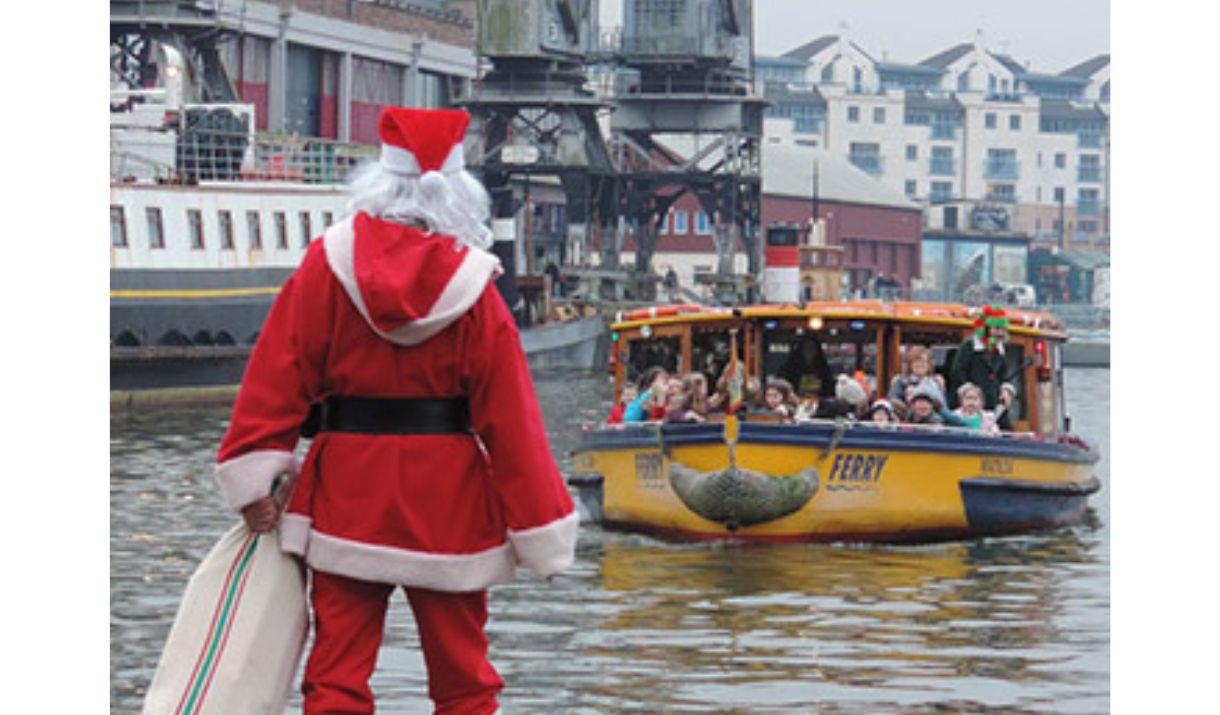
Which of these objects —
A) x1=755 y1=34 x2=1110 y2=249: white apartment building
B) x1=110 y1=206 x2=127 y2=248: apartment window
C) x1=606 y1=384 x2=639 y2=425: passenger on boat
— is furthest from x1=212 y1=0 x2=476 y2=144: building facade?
x1=755 y1=34 x2=1110 y2=249: white apartment building

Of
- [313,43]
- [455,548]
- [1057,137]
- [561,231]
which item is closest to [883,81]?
[1057,137]

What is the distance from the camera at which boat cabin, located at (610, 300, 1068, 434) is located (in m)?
21.8

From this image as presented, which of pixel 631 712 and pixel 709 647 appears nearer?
pixel 631 712

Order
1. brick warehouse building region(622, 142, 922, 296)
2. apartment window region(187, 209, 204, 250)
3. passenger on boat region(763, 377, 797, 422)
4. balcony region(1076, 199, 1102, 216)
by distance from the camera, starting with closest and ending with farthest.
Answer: passenger on boat region(763, 377, 797, 422), apartment window region(187, 209, 204, 250), brick warehouse building region(622, 142, 922, 296), balcony region(1076, 199, 1102, 216)

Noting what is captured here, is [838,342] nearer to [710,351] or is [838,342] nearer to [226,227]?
[710,351]

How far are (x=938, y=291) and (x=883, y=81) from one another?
2304 inches

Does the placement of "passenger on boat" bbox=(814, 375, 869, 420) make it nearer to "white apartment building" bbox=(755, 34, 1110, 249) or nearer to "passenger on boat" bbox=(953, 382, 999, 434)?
"passenger on boat" bbox=(953, 382, 999, 434)

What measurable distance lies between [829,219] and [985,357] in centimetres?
10240

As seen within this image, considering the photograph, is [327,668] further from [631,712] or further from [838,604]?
[838,604]

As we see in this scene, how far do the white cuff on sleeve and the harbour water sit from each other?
3067mm

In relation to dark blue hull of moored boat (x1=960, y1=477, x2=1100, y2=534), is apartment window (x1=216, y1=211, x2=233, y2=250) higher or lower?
higher

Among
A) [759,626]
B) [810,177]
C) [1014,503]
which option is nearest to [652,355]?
[1014,503]

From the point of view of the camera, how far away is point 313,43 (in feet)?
273

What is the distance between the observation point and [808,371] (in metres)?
21.9
